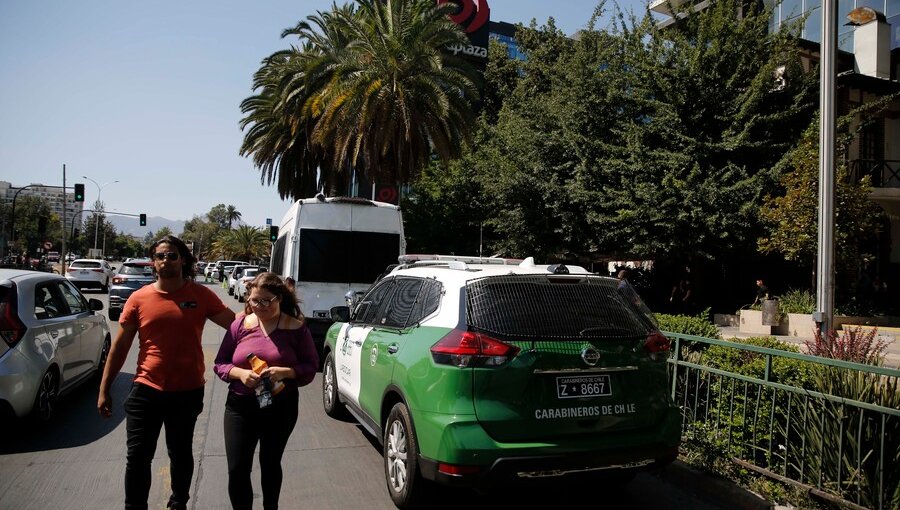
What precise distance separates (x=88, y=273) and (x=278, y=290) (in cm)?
2798

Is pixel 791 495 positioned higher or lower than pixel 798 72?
lower

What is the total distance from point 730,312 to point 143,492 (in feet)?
65.8

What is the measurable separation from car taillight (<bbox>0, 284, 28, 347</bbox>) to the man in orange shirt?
2.53 metres

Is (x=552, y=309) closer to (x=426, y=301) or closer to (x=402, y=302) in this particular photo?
(x=426, y=301)

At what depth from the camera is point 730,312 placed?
20.3 meters

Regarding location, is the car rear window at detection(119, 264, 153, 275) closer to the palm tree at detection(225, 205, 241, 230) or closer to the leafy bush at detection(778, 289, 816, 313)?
the leafy bush at detection(778, 289, 816, 313)

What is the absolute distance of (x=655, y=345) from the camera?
4.16 meters

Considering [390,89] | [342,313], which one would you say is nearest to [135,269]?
[390,89]

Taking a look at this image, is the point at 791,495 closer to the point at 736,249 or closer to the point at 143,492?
the point at 143,492

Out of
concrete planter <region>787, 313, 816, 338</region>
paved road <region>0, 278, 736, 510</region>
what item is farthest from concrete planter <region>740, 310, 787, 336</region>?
paved road <region>0, 278, 736, 510</region>

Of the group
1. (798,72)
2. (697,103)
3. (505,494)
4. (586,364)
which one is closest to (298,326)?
(586,364)

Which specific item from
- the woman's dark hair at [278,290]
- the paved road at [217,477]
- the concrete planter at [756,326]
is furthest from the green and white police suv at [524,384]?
the concrete planter at [756,326]

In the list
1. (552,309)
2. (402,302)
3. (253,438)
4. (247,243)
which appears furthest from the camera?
(247,243)

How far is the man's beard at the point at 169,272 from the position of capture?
3727 mm
